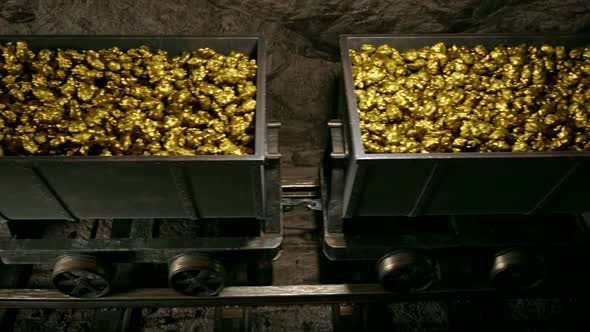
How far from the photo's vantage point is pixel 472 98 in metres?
2.66

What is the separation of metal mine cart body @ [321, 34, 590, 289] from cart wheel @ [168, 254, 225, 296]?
2.12 feet

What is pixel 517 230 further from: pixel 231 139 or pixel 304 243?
pixel 231 139

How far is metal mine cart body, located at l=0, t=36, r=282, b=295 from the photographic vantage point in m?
2.20

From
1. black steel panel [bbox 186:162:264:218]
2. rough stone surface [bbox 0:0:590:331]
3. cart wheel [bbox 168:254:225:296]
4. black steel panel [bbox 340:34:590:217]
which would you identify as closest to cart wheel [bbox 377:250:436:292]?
black steel panel [bbox 340:34:590:217]

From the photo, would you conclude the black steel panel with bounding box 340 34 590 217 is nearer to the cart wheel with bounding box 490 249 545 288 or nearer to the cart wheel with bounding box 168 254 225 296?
the cart wheel with bounding box 490 249 545 288

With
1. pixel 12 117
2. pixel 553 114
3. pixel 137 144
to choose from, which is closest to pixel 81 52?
pixel 12 117

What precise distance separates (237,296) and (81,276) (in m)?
0.88

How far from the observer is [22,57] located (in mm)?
2723

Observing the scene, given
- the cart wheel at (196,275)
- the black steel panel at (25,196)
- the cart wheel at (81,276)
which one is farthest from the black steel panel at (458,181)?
the black steel panel at (25,196)

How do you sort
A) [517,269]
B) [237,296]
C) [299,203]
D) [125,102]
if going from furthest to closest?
[299,203], [237,296], [517,269], [125,102]

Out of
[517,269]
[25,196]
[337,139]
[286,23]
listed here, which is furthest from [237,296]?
[286,23]

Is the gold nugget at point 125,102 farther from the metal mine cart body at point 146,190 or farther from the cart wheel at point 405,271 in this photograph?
the cart wheel at point 405,271

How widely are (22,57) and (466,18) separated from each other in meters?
2.74

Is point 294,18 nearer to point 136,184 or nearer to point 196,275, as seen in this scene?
point 136,184
